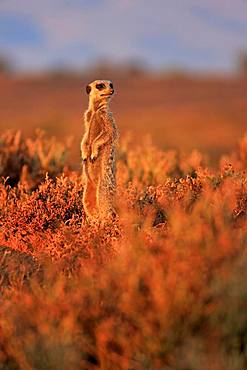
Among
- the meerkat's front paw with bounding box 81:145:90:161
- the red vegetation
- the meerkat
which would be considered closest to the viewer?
the red vegetation

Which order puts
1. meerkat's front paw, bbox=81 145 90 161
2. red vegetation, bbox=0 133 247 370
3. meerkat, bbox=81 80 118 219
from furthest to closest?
1. meerkat's front paw, bbox=81 145 90 161
2. meerkat, bbox=81 80 118 219
3. red vegetation, bbox=0 133 247 370

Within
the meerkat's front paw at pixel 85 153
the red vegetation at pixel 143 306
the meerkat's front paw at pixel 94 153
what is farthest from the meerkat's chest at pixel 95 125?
the red vegetation at pixel 143 306

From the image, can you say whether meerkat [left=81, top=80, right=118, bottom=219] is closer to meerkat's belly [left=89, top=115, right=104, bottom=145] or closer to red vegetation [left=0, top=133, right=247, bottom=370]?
meerkat's belly [left=89, top=115, right=104, bottom=145]

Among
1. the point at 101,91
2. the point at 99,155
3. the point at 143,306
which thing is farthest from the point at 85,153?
the point at 143,306

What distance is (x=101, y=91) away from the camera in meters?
8.19

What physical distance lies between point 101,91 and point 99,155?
660mm

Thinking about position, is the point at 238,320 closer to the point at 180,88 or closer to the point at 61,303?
the point at 61,303

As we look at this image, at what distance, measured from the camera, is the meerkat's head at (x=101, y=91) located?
26.8 ft

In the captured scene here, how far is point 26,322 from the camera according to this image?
530 cm

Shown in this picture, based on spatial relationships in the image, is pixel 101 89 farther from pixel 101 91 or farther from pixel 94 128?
pixel 94 128

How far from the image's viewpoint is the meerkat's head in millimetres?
8165

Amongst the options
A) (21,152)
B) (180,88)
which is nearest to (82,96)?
(180,88)

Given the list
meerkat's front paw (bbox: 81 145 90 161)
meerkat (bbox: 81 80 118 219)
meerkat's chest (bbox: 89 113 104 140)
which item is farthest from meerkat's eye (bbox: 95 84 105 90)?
meerkat's front paw (bbox: 81 145 90 161)

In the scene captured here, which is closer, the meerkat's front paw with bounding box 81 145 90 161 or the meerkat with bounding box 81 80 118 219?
the meerkat with bounding box 81 80 118 219
